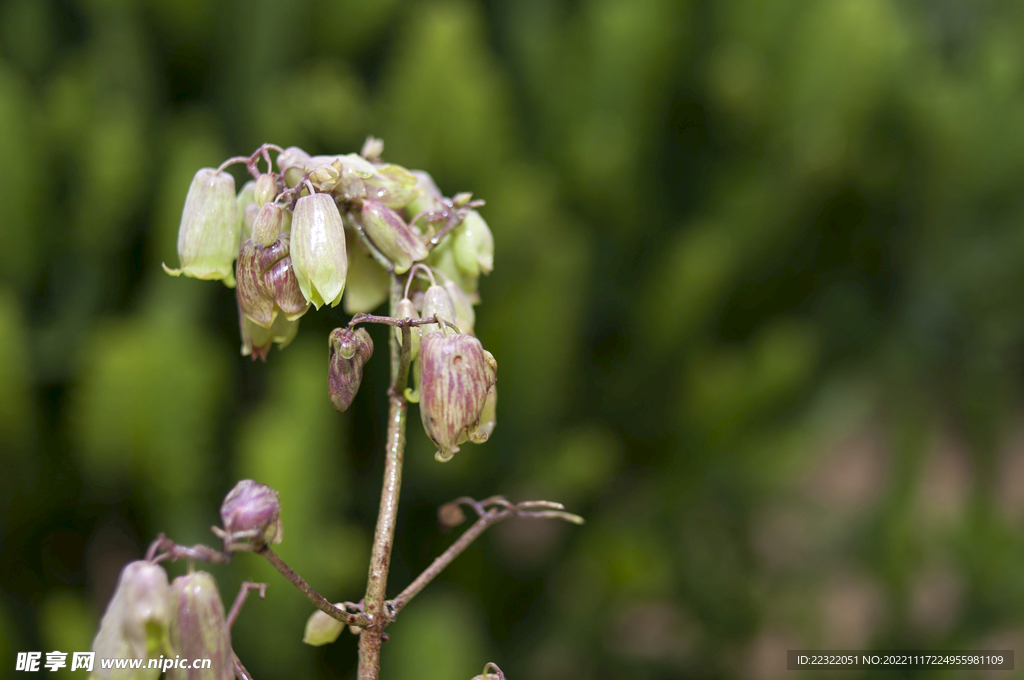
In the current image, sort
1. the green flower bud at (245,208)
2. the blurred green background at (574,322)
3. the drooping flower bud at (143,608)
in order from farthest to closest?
1. the blurred green background at (574,322)
2. the green flower bud at (245,208)
3. the drooping flower bud at (143,608)

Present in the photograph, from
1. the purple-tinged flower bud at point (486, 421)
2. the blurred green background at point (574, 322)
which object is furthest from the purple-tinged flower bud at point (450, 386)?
the blurred green background at point (574, 322)

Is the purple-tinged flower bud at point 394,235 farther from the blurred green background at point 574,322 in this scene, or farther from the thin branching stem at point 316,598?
the blurred green background at point 574,322

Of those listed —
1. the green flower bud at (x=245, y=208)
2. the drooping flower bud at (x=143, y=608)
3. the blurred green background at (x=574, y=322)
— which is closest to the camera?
the drooping flower bud at (x=143, y=608)

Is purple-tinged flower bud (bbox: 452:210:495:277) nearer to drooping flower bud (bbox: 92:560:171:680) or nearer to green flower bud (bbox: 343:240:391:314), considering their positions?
green flower bud (bbox: 343:240:391:314)

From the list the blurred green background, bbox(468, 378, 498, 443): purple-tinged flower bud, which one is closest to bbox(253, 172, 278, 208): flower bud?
bbox(468, 378, 498, 443): purple-tinged flower bud

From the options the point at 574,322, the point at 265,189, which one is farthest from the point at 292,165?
the point at 574,322

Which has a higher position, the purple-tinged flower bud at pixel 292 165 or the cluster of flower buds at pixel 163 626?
the purple-tinged flower bud at pixel 292 165
